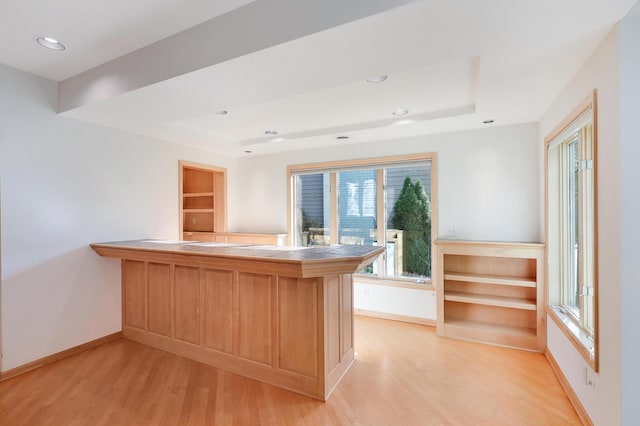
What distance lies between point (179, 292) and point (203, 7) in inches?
96.3

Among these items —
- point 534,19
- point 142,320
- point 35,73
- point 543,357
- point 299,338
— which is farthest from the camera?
point 142,320

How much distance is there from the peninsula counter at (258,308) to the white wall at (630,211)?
140cm

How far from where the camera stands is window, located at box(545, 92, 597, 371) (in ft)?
6.67

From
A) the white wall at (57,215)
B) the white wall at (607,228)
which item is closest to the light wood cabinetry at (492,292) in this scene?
the white wall at (607,228)

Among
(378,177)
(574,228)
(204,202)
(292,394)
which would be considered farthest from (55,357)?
(574,228)

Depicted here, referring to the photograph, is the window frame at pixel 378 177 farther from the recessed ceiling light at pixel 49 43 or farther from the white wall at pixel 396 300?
the recessed ceiling light at pixel 49 43

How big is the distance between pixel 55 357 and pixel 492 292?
180 inches

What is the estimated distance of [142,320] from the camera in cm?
333

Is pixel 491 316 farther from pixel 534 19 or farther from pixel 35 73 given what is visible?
pixel 35 73

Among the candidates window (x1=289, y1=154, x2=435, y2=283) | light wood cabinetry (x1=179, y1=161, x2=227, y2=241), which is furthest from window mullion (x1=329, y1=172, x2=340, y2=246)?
light wood cabinetry (x1=179, y1=161, x2=227, y2=241)

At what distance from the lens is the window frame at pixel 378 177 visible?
3846mm

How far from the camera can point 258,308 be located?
256 cm

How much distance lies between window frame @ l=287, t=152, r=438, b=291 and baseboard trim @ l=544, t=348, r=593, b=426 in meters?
1.33

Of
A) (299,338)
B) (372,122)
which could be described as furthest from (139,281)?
(372,122)
